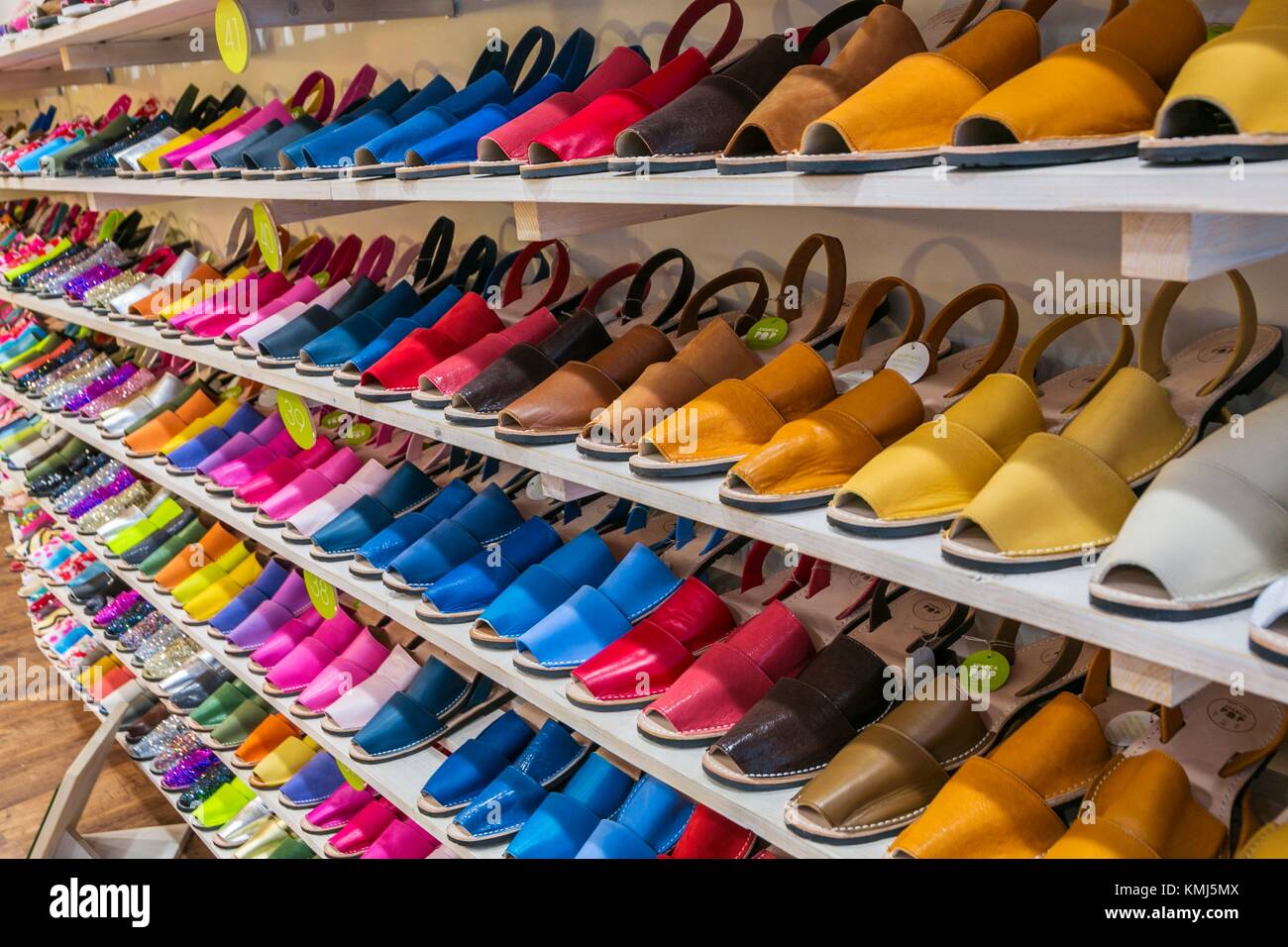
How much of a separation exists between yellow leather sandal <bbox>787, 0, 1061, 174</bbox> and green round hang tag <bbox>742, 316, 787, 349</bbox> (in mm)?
610

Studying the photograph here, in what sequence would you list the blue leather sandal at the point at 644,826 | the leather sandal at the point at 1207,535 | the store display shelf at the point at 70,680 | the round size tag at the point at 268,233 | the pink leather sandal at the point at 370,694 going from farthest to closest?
the store display shelf at the point at 70,680 < the round size tag at the point at 268,233 < the pink leather sandal at the point at 370,694 < the blue leather sandal at the point at 644,826 < the leather sandal at the point at 1207,535

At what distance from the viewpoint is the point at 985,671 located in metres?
1.43

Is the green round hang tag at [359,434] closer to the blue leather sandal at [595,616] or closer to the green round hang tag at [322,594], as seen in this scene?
the green round hang tag at [322,594]

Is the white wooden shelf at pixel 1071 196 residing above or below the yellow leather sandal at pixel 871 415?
above

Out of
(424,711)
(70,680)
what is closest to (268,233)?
(424,711)

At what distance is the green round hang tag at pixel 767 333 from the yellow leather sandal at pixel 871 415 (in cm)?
21

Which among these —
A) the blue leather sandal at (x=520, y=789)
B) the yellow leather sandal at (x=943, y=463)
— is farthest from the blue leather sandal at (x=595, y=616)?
the yellow leather sandal at (x=943, y=463)

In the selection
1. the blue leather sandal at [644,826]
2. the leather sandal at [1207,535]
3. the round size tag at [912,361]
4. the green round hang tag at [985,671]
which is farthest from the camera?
the blue leather sandal at [644,826]

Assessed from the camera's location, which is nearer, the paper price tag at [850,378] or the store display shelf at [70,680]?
the paper price tag at [850,378]

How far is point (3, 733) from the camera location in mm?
3789

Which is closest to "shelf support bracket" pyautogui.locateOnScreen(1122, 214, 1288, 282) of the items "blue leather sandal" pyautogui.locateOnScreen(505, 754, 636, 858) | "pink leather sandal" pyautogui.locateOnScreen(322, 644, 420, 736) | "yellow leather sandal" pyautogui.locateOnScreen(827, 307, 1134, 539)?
"yellow leather sandal" pyautogui.locateOnScreen(827, 307, 1134, 539)

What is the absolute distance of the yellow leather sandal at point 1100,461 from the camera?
1.05m

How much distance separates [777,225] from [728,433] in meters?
0.53

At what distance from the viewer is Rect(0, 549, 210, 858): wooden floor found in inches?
128
